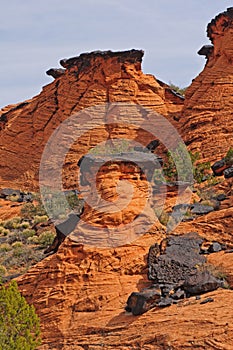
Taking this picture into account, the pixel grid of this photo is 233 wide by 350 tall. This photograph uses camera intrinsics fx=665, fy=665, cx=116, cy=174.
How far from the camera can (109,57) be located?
43.1m

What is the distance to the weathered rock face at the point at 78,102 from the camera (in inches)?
1693

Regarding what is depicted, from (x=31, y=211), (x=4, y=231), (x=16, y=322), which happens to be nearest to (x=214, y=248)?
(x=16, y=322)

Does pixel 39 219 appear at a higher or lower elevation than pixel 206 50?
lower

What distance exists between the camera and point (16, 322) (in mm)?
14680

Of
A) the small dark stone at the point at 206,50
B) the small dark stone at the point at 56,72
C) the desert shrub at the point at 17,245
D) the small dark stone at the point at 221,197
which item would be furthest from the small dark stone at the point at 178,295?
the small dark stone at the point at 56,72

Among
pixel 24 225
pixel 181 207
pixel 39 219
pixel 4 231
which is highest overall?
pixel 39 219

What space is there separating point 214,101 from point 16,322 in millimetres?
25788

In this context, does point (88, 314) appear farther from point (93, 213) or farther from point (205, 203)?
point (205, 203)

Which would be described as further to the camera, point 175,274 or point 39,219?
point 39,219

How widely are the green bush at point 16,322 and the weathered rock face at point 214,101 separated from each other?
20.8 metres

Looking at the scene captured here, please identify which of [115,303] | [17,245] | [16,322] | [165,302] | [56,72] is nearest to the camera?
[165,302]

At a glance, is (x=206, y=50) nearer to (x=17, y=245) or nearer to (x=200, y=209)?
(x=17, y=245)

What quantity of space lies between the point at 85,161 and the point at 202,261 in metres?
4.40

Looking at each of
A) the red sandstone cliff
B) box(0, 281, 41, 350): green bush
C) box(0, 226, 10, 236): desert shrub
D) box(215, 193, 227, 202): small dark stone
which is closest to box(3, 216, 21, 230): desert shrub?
box(0, 226, 10, 236): desert shrub
